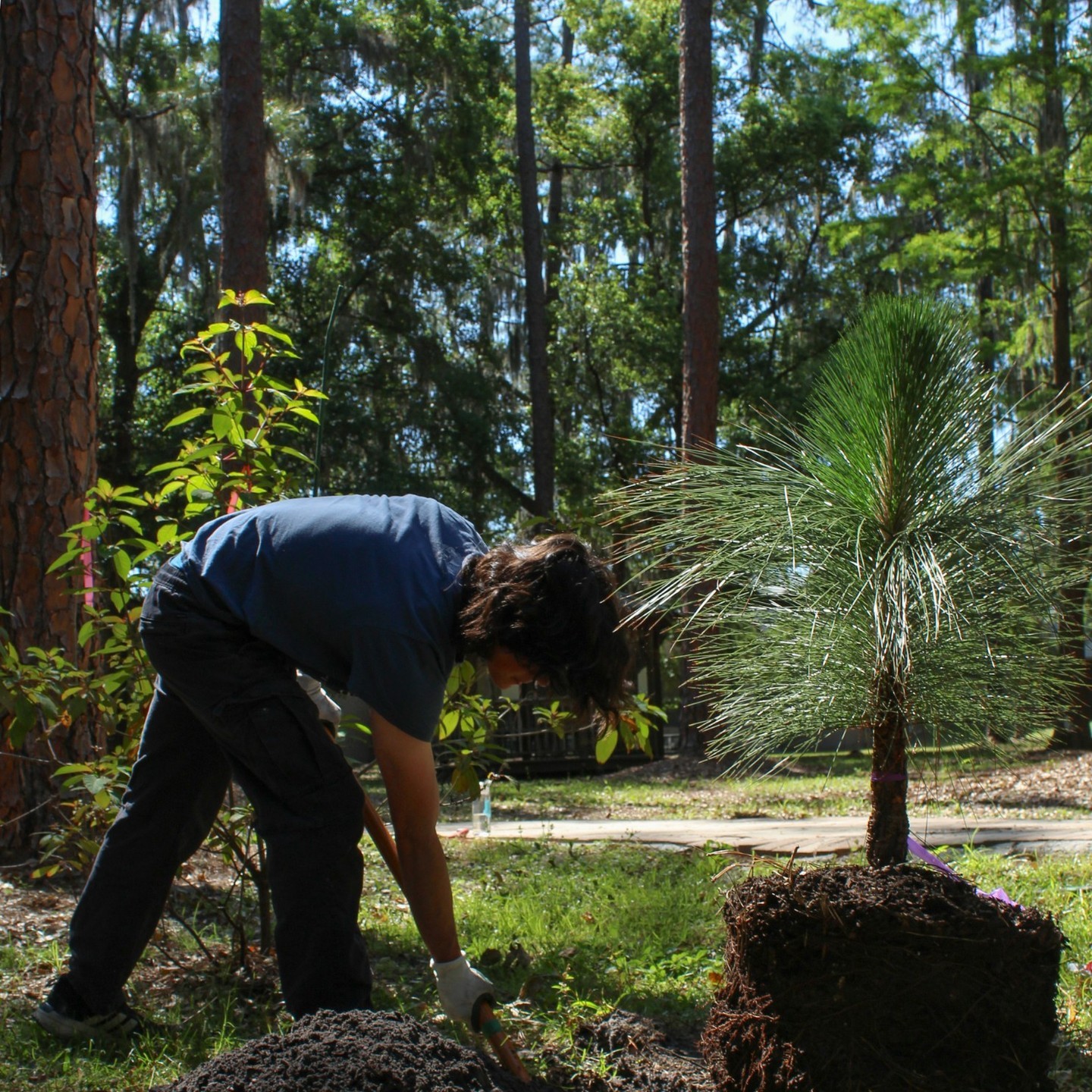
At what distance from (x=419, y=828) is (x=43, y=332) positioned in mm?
3099

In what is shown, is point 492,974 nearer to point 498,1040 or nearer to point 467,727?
point 467,727

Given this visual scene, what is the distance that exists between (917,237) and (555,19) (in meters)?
14.0

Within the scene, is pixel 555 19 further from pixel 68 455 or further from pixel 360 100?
pixel 68 455

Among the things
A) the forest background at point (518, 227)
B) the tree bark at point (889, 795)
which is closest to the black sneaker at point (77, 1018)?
the tree bark at point (889, 795)

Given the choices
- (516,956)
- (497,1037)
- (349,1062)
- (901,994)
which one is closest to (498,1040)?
(497,1037)

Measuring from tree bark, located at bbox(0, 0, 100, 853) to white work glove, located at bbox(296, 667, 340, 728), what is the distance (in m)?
1.50

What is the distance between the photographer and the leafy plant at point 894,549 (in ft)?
7.56

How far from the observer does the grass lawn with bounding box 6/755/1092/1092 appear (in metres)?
2.46

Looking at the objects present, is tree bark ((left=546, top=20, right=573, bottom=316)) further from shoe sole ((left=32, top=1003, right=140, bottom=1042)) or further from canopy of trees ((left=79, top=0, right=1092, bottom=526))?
shoe sole ((left=32, top=1003, right=140, bottom=1042))

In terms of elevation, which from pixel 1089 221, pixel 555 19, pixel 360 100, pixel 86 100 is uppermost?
pixel 555 19

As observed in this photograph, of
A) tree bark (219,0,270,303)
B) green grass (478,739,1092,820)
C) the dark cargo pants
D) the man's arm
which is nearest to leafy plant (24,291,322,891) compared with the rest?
the dark cargo pants

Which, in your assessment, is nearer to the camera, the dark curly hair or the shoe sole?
the dark curly hair

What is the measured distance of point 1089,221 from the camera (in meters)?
10.6

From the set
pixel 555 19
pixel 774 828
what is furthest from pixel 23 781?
pixel 555 19
